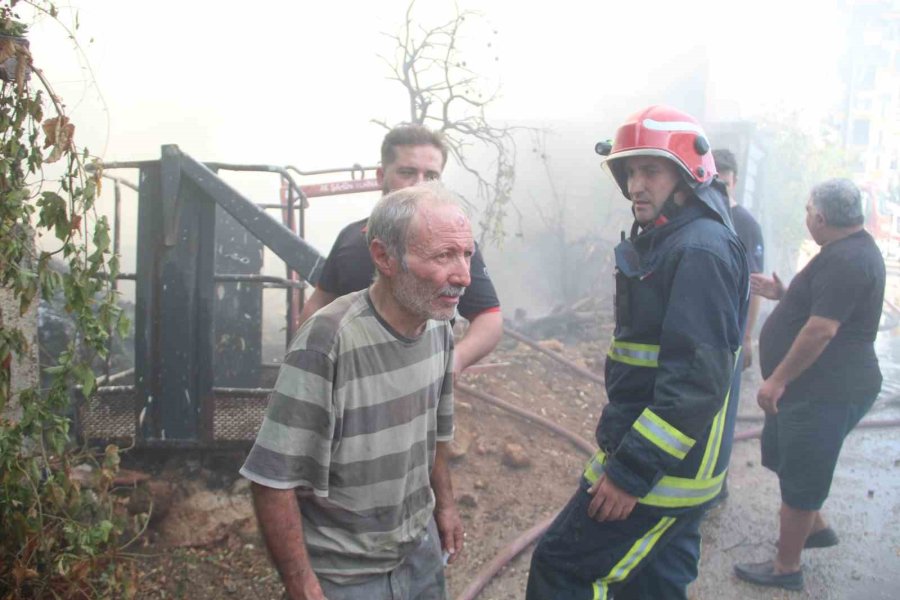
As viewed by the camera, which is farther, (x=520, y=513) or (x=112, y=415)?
(x=520, y=513)

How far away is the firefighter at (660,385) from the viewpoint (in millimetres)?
2205

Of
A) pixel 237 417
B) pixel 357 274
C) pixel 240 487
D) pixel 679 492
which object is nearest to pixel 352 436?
pixel 357 274

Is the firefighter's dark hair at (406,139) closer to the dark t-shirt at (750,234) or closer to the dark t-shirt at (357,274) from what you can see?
the dark t-shirt at (357,274)

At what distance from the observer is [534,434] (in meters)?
5.57

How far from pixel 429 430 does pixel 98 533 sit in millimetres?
1265

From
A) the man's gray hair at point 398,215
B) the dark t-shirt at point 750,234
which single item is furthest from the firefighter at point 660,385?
the dark t-shirt at point 750,234

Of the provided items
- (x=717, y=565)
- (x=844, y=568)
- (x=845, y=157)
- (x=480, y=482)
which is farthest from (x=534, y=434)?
(x=845, y=157)

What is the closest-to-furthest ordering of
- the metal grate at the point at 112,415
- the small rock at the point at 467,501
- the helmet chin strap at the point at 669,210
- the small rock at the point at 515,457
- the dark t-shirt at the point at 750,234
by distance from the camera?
the helmet chin strap at the point at 669,210, the metal grate at the point at 112,415, the small rock at the point at 467,501, the dark t-shirt at the point at 750,234, the small rock at the point at 515,457

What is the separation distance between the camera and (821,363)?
12.3 feet

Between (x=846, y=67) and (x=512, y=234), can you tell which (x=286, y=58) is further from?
(x=846, y=67)

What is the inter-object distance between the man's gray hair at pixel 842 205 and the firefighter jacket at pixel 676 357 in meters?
1.51

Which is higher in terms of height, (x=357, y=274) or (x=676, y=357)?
(x=357, y=274)

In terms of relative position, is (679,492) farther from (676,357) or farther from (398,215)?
(398,215)

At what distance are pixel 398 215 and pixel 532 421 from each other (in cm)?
410
